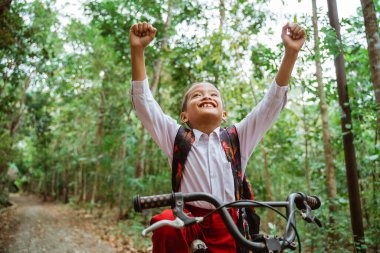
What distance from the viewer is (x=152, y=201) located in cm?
137

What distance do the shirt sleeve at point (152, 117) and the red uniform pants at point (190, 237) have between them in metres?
0.53

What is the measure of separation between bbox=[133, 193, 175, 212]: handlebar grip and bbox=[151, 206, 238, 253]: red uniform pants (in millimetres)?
365

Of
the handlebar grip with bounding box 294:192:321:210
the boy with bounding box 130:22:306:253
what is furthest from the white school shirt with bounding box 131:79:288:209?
the handlebar grip with bounding box 294:192:321:210

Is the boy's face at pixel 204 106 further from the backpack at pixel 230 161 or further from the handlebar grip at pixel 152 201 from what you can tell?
the handlebar grip at pixel 152 201

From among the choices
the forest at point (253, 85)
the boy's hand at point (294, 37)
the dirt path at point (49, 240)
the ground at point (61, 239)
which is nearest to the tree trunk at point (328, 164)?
the forest at point (253, 85)

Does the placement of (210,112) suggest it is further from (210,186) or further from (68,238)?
(68,238)

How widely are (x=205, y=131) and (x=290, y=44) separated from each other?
781 mm

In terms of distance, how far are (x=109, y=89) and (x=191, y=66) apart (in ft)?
20.2

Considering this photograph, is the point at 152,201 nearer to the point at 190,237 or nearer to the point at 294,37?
the point at 190,237

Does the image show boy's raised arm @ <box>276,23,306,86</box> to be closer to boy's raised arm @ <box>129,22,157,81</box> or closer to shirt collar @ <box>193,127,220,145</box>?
shirt collar @ <box>193,127,220,145</box>

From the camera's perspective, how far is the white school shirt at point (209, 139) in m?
2.00

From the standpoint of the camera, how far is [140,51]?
195cm

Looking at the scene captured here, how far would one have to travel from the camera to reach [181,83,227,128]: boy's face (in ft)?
7.02

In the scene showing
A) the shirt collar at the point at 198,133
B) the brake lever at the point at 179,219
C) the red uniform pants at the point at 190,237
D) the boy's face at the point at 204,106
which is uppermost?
the boy's face at the point at 204,106
